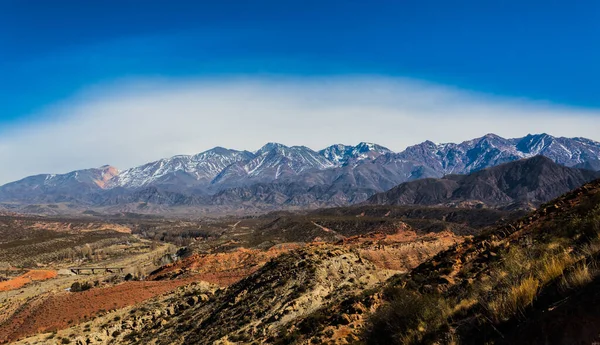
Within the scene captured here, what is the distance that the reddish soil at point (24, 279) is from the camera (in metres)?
77.4

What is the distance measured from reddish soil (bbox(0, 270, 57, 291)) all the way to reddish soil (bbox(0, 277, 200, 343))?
43.3 meters

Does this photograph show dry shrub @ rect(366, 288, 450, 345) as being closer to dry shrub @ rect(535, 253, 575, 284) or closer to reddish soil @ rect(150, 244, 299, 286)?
dry shrub @ rect(535, 253, 575, 284)

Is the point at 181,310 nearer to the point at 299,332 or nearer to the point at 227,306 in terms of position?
the point at 227,306

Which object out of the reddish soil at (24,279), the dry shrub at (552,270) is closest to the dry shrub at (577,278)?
the dry shrub at (552,270)

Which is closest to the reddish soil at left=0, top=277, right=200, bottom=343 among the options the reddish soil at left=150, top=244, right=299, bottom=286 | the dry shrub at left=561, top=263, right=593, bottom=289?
the reddish soil at left=150, top=244, right=299, bottom=286

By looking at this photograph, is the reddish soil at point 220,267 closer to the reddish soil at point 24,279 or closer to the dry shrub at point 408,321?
the reddish soil at point 24,279

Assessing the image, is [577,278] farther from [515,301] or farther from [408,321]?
[408,321]

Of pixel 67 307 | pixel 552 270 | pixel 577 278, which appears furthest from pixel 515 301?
pixel 67 307

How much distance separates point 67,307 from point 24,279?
191 ft

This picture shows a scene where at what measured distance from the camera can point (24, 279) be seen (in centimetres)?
8531

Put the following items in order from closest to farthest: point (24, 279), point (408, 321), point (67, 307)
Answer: point (408, 321), point (67, 307), point (24, 279)

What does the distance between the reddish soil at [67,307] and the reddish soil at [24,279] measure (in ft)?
142

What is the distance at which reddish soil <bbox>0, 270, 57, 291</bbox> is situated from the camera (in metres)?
77.4

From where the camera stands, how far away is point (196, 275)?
59.4m
